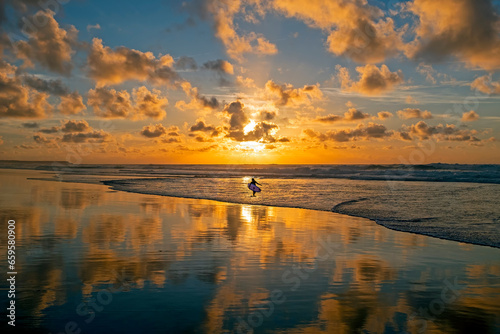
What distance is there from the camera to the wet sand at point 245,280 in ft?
23.7

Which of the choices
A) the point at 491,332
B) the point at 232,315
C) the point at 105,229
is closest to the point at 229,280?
the point at 232,315

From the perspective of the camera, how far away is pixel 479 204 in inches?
1040

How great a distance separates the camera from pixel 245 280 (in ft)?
31.6

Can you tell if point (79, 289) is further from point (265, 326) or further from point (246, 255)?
point (246, 255)

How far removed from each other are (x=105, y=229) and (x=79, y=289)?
776 cm

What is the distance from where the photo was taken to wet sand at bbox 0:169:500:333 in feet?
23.7

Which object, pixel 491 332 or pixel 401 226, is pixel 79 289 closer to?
pixel 491 332

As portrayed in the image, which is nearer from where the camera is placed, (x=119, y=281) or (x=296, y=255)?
(x=119, y=281)

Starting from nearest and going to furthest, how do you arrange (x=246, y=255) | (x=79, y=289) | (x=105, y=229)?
1. (x=79, y=289)
2. (x=246, y=255)
3. (x=105, y=229)

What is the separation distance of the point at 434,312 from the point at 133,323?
5.80 m

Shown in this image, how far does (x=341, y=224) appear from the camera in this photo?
1872 cm

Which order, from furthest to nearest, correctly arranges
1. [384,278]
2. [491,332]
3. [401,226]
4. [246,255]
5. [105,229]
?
[401,226] → [105,229] → [246,255] → [384,278] → [491,332]

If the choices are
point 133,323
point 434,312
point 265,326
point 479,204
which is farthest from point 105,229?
point 479,204

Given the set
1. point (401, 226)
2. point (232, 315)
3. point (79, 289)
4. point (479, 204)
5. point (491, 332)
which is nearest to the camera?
point (491, 332)
